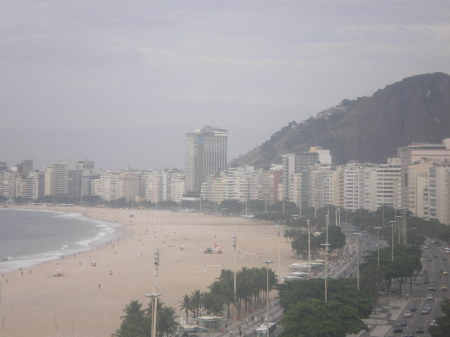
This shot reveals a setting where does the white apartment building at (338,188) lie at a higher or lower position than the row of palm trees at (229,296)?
higher

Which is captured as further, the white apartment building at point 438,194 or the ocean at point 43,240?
the white apartment building at point 438,194

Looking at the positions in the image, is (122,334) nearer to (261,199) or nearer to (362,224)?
(362,224)

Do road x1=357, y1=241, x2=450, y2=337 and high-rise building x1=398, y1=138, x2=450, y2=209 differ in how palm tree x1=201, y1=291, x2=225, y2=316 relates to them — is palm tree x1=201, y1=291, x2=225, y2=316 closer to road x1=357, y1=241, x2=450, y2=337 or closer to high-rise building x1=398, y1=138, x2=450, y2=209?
road x1=357, y1=241, x2=450, y2=337

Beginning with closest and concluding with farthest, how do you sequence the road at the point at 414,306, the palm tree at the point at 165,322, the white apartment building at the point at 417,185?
the palm tree at the point at 165,322 < the road at the point at 414,306 < the white apartment building at the point at 417,185

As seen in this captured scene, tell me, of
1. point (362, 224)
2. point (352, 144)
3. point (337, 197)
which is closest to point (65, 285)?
point (362, 224)

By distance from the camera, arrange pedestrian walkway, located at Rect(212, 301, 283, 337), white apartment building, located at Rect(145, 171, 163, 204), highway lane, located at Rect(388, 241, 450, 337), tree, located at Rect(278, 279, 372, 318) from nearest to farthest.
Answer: tree, located at Rect(278, 279, 372, 318) < pedestrian walkway, located at Rect(212, 301, 283, 337) < highway lane, located at Rect(388, 241, 450, 337) < white apartment building, located at Rect(145, 171, 163, 204)

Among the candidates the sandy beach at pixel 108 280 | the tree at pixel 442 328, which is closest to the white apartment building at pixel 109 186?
the sandy beach at pixel 108 280

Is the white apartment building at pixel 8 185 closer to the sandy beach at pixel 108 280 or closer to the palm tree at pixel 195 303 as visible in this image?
the sandy beach at pixel 108 280

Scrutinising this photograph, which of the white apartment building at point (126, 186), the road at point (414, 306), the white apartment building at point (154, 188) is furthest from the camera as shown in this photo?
the white apartment building at point (126, 186)

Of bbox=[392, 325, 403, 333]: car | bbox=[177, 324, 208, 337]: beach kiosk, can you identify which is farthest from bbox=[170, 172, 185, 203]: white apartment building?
bbox=[392, 325, 403, 333]: car
